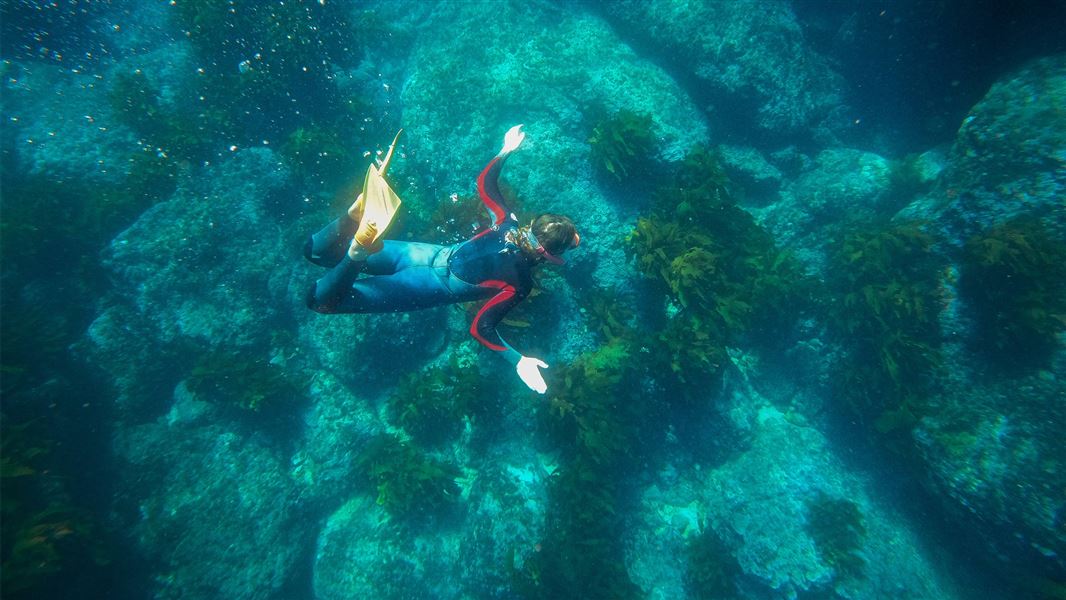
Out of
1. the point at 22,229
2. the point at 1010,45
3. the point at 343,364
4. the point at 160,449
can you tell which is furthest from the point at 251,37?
the point at 1010,45

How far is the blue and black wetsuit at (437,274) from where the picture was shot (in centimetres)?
375

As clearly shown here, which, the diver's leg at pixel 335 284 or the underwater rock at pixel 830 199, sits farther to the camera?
the underwater rock at pixel 830 199

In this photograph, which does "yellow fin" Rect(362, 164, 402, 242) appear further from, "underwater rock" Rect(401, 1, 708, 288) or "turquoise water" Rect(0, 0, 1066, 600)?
"underwater rock" Rect(401, 1, 708, 288)

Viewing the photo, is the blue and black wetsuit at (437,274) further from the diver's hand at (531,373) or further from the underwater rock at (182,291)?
the underwater rock at (182,291)

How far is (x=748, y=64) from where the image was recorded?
9.18 m

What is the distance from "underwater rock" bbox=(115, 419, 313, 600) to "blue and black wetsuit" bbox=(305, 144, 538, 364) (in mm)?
5770

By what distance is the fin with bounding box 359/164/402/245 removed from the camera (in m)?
3.24

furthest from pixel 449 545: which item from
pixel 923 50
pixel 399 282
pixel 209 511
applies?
pixel 923 50

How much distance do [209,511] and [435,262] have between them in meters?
6.69

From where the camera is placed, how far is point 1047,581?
218 inches

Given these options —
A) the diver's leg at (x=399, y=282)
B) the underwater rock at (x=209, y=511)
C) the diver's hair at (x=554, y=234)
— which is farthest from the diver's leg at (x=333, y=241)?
the underwater rock at (x=209, y=511)

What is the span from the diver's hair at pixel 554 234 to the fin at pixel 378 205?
1.39 metres

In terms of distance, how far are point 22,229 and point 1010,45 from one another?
19370mm

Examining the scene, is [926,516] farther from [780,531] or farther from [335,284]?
[335,284]
